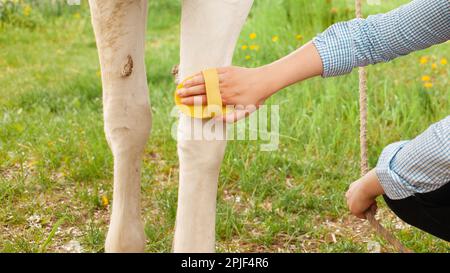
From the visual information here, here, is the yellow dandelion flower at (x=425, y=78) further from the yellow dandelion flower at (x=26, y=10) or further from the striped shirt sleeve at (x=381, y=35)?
the yellow dandelion flower at (x=26, y=10)

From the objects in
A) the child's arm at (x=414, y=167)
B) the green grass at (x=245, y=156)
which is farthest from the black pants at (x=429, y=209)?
the green grass at (x=245, y=156)

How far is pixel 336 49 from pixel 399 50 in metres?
0.16

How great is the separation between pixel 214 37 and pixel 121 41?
15.9 inches

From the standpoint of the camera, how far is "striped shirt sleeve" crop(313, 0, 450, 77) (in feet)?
5.11

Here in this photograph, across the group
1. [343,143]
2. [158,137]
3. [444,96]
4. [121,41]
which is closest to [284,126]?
[343,143]

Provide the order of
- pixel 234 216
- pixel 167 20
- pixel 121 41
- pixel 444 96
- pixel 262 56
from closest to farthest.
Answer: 1. pixel 121 41
2. pixel 234 216
3. pixel 444 96
4. pixel 262 56
5. pixel 167 20

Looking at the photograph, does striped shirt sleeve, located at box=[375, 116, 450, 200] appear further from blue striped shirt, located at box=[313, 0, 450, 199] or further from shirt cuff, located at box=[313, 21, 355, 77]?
shirt cuff, located at box=[313, 21, 355, 77]

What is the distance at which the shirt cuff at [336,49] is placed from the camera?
1545 millimetres

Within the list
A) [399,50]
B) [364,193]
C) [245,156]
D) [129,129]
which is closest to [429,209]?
[364,193]

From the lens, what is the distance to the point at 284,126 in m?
2.97

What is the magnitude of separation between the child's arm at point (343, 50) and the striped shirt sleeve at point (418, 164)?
208 mm

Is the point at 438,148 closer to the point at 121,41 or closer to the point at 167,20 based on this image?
the point at 121,41

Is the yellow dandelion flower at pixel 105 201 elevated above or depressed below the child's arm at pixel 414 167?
below

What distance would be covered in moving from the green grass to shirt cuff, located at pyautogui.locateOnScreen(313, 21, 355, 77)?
0.82 metres
